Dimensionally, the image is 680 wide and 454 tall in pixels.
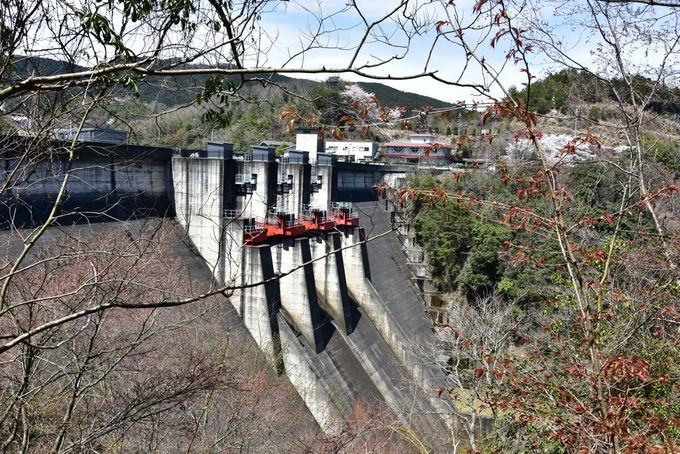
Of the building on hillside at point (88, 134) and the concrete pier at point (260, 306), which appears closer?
the building on hillside at point (88, 134)

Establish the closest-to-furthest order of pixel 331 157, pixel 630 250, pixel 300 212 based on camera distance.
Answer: pixel 630 250
pixel 300 212
pixel 331 157

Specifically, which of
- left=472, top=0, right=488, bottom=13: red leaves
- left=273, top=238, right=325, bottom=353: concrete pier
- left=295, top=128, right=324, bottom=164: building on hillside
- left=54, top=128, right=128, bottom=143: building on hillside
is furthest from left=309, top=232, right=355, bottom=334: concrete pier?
left=472, top=0, right=488, bottom=13: red leaves

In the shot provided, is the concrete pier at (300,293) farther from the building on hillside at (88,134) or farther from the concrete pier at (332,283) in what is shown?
the building on hillside at (88,134)

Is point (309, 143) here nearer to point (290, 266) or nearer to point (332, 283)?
point (332, 283)

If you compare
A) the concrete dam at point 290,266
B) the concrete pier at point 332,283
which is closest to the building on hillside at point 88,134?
the concrete dam at point 290,266

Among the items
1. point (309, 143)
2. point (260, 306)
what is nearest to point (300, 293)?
point (260, 306)

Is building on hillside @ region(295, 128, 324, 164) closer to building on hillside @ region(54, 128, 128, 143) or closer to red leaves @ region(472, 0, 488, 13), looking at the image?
building on hillside @ region(54, 128, 128, 143)

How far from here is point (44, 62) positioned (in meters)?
3.17

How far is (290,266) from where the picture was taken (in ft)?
50.9

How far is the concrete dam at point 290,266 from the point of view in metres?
13.5

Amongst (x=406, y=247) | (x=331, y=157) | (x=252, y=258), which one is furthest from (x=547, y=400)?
(x=406, y=247)

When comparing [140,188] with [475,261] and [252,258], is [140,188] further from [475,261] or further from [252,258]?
[475,261]

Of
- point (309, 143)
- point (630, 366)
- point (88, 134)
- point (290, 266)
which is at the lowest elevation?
point (290, 266)

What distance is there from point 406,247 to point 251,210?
38.6ft
